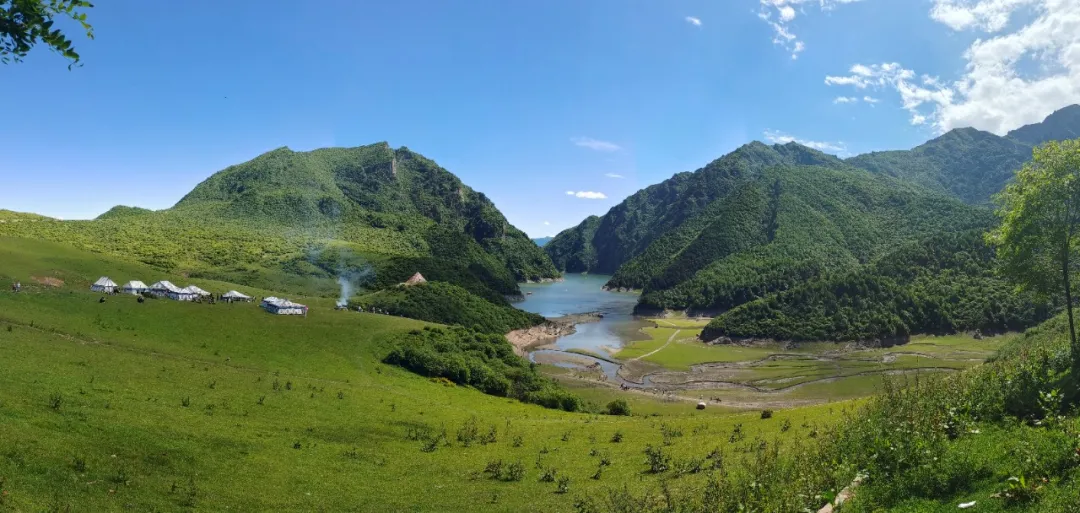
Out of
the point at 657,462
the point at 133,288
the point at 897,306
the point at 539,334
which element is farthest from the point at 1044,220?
the point at 897,306

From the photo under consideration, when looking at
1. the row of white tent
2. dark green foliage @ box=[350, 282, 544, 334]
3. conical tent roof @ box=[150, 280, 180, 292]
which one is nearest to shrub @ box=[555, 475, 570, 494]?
the row of white tent

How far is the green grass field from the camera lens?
692 inches

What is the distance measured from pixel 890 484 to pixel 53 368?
120 ft

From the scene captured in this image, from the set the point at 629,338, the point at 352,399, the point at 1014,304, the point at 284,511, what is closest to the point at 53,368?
the point at 352,399

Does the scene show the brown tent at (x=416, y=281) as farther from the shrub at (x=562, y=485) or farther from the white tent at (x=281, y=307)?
the shrub at (x=562, y=485)

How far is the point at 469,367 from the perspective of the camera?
56.4 meters

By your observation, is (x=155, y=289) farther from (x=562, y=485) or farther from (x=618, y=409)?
(x=562, y=485)

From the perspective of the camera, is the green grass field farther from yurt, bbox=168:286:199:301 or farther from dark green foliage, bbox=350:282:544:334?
dark green foliage, bbox=350:282:544:334

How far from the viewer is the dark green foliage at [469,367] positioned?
52.7 m

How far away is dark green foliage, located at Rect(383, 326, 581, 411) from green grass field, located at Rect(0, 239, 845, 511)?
11.3 feet

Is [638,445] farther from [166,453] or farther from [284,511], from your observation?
[166,453]

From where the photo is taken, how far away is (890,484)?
1185 centimetres

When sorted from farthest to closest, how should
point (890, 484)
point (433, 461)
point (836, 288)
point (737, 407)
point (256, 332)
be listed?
point (836, 288) < point (737, 407) < point (256, 332) < point (433, 461) < point (890, 484)

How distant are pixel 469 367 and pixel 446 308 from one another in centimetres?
5754
